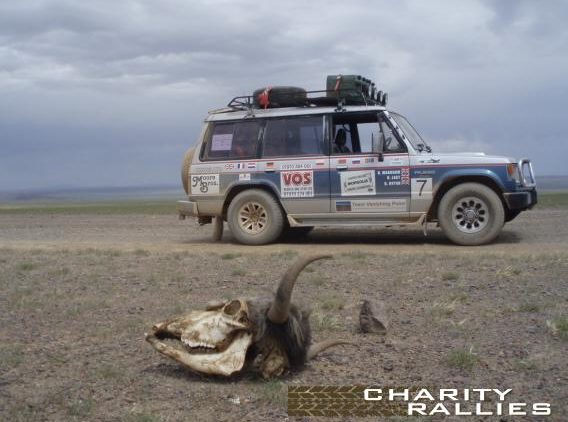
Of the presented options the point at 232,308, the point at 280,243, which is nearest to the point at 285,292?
the point at 232,308

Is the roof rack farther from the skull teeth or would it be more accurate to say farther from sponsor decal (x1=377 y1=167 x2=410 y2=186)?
the skull teeth

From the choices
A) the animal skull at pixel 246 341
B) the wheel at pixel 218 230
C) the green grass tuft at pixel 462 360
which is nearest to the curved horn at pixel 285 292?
the animal skull at pixel 246 341

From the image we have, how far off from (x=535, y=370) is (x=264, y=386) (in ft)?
6.05

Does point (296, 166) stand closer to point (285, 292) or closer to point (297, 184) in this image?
point (297, 184)

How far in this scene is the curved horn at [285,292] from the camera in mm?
4211

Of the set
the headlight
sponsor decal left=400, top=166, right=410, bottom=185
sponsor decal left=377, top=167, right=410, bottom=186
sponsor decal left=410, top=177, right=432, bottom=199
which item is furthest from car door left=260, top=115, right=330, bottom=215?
the headlight

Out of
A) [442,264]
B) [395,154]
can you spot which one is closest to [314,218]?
[395,154]

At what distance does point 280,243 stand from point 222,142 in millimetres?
2144

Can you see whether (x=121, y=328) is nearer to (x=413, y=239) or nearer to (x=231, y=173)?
(x=231, y=173)

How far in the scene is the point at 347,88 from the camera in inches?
472

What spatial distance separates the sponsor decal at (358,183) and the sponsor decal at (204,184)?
2.34m

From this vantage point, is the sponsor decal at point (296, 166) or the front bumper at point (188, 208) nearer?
the sponsor decal at point (296, 166)

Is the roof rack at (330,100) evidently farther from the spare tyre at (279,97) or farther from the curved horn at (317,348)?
the curved horn at (317,348)

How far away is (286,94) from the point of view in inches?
492
